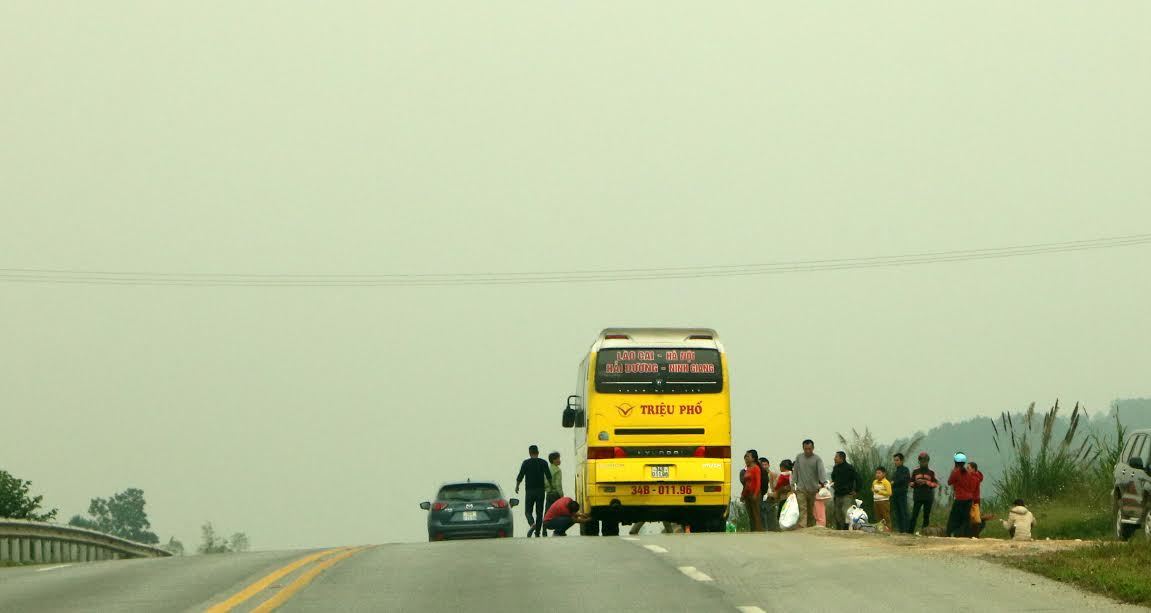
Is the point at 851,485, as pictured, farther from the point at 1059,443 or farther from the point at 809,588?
the point at 809,588

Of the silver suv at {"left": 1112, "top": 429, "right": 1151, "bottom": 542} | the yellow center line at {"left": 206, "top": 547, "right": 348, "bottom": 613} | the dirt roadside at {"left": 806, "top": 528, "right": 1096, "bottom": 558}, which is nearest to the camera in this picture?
the yellow center line at {"left": 206, "top": 547, "right": 348, "bottom": 613}

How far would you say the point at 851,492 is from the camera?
90.3 ft

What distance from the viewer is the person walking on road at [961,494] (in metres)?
27.1

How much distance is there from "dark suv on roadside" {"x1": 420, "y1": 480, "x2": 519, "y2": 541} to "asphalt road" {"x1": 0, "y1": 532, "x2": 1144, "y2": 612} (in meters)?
10.6

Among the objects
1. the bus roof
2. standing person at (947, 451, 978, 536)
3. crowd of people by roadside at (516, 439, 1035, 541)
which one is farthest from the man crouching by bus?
standing person at (947, 451, 978, 536)

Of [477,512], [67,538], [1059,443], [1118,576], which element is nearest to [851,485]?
[477,512]

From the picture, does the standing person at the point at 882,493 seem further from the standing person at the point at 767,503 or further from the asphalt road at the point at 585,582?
the asphalt road at the point at 585,582

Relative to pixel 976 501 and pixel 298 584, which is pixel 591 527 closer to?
pixel 976 501

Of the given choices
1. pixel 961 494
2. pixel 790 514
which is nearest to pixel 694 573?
pixel 790 514

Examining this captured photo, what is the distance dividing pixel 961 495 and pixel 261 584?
15374mm

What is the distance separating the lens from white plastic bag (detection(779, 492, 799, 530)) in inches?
1054

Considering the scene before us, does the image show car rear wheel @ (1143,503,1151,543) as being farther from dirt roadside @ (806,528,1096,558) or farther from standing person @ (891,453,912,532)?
standing person @ (891,453,912,532)

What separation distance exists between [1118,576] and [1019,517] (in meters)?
13.0

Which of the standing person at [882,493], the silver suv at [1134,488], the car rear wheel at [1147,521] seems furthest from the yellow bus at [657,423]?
the car rear wheel at [1147,521]
